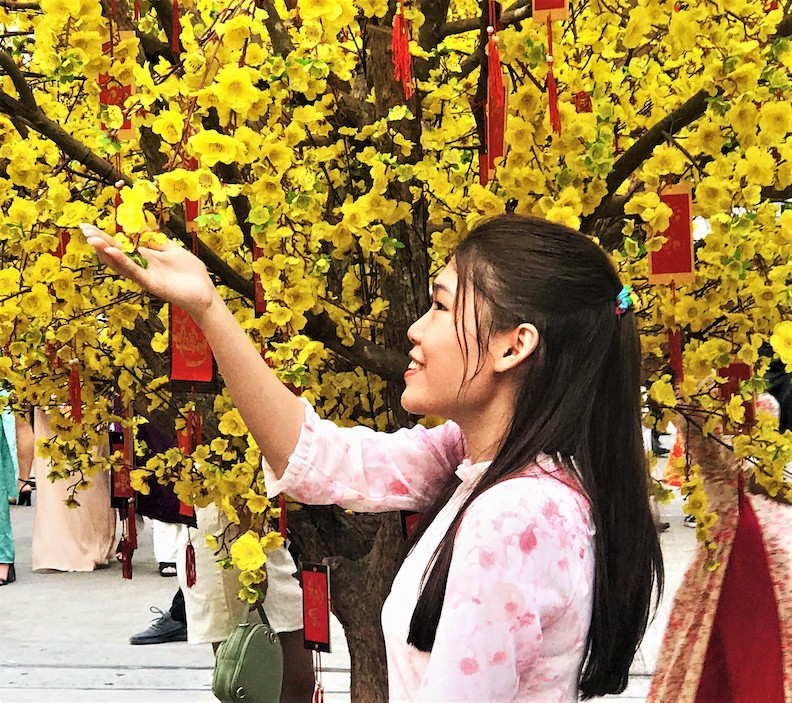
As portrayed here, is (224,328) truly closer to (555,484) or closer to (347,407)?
(555,484)

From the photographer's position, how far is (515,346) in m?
1.53

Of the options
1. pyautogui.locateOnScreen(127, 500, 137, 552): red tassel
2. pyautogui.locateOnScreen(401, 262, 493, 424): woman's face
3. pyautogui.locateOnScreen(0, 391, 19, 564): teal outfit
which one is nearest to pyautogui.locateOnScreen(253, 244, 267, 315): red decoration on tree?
pyautogui.locateOnScreen(401, 262, 493, 424): woman's face

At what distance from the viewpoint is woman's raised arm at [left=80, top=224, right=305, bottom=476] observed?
1.46 meters

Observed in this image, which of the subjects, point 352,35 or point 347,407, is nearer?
point 352,35

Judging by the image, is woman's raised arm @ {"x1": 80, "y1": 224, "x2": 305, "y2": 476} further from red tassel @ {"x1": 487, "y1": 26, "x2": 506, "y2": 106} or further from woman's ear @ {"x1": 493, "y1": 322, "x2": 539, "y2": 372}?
red tassel @ {"x1": 487, "y1": 26, "x2": 506, "y2": 106}

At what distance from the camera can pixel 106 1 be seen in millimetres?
2084

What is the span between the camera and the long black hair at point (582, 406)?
1.47m

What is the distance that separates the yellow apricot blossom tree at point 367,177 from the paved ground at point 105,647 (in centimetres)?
285

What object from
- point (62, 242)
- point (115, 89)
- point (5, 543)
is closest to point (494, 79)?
point (115, 89)

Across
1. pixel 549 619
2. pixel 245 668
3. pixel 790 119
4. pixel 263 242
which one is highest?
A: pixel 790 119

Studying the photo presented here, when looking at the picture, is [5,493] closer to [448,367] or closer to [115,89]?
[115,89]

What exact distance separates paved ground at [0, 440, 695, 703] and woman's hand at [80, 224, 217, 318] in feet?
12.2

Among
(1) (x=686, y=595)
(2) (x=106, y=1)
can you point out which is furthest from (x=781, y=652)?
(2) (x=106, y=1)

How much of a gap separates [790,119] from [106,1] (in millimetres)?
1175
